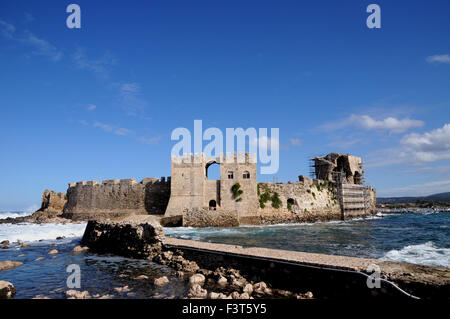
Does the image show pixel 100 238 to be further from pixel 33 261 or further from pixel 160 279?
pixel 160 279

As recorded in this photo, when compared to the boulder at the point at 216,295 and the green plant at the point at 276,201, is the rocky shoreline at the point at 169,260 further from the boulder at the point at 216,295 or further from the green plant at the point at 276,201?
the green plant at the point at 276,201

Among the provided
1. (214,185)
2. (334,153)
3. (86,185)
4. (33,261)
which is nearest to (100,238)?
(33,261)

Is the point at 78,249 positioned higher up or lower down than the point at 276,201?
lower down

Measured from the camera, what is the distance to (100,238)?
1536 cm

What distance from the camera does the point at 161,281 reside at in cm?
885

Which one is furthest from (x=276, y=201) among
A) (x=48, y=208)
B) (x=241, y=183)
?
(x=48, y=208)

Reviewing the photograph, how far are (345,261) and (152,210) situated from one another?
85.3 ft

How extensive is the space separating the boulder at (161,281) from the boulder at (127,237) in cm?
312

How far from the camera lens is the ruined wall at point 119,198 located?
103 ft

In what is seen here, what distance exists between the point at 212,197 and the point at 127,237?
51.3 feet

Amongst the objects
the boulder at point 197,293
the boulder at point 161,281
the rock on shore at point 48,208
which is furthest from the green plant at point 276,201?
the rock on shore at point 48,208

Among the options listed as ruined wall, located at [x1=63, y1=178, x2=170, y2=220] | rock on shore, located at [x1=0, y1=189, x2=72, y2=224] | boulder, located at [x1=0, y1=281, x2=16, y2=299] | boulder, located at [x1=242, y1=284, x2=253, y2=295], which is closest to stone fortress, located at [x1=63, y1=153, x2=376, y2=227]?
ruined wall, located at [x1=63, y1=178, x2=170, y2=220]

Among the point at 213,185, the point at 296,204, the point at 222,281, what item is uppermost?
the point at 213,185

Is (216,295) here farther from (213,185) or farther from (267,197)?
(267,197)
